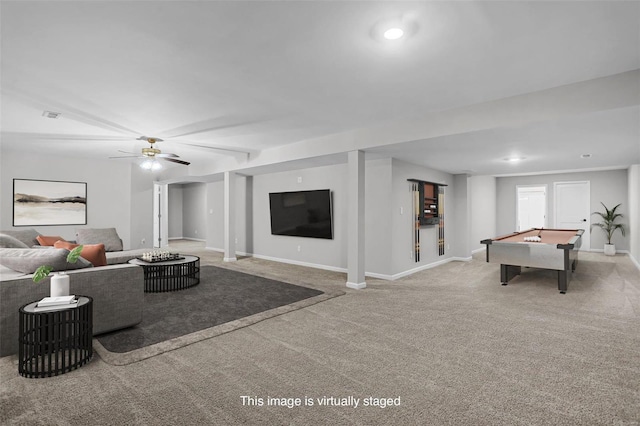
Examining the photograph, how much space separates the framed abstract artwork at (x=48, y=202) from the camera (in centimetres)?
698

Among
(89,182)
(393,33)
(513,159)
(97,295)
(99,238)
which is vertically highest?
(393,33)

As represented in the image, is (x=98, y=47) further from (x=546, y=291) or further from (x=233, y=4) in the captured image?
(x=546, y=291)

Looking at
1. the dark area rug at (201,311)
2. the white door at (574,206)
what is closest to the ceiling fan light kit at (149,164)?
the dark area rug at (201,311)

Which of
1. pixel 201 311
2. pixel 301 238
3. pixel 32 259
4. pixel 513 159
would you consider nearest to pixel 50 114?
pixel 32 259

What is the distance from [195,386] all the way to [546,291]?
4945 millimetres

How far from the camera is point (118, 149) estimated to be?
6574 mm

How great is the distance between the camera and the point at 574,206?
30.8 ft

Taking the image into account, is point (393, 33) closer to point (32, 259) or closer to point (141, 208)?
point (32, 259)

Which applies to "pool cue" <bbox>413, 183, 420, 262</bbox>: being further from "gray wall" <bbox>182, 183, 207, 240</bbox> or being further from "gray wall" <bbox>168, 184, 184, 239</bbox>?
"gray wall" <bbox>168, 184, 184, 239</bbox>

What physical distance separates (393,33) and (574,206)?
984cm

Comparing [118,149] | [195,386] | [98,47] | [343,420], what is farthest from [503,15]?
[118,149]

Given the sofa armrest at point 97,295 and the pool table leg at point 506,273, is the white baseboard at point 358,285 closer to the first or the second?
the pool table leg at point 506,273

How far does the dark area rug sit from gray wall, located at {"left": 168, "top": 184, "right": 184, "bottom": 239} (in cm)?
863

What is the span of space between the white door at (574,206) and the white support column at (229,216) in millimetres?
9202
